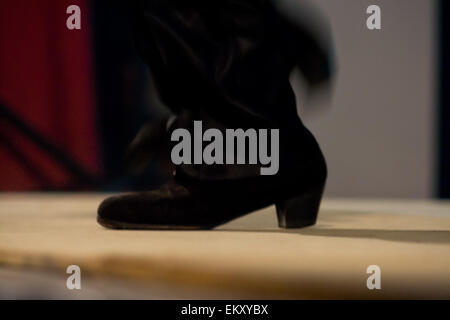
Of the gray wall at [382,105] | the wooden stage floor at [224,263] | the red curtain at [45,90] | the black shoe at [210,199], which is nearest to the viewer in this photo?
the wooden stage floor at [224,263]

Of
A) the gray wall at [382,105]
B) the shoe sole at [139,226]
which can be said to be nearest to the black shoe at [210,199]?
the shoe sole at [139,226]

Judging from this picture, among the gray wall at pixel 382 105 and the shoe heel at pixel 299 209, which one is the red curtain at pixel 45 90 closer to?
the gray wall at pixel 382 105

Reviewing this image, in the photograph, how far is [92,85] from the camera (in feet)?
7.47

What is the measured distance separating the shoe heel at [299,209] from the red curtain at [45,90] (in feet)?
4.85

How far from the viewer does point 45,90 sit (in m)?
2.23

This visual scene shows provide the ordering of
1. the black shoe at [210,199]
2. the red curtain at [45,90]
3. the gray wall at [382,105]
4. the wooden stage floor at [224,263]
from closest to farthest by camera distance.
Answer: the wooden stage floor at [224,263] < the black shoe at [210,199] < the gray wall at [382,105] < the red curtain at [45,90]

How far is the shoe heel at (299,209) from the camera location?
2.94ft

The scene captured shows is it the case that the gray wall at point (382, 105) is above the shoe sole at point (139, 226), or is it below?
above

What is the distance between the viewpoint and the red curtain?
86.4 inches

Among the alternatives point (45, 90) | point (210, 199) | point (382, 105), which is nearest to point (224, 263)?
point (210, 199)

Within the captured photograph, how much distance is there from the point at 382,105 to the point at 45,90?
4.60 feet
